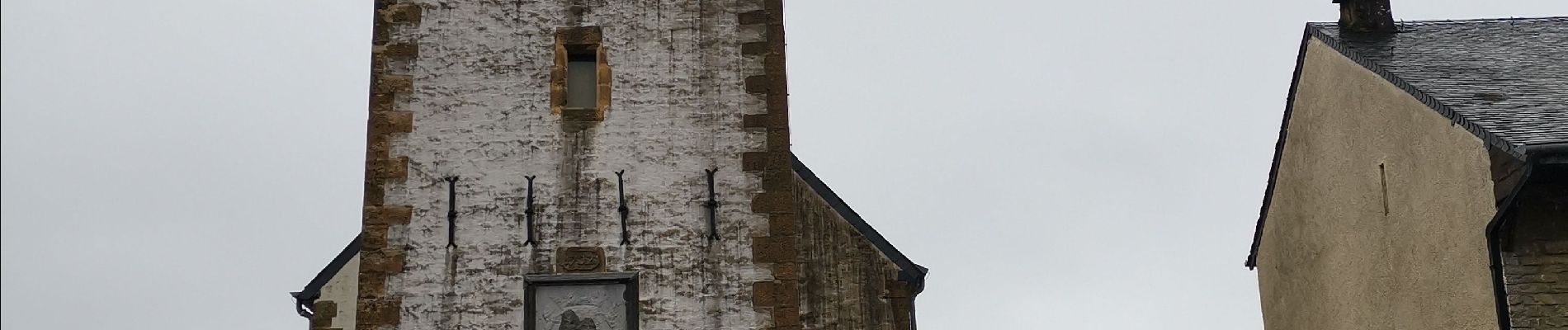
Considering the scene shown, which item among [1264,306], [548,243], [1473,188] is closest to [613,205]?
[548,243]

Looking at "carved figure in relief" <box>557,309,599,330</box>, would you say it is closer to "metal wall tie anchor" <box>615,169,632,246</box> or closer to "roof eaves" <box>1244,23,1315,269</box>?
"metal wall tie anchor" <box>615,169,632,246</box>

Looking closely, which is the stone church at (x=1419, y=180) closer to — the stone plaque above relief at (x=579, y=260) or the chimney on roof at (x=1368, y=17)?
the chimney on roof at (x=1368, y=17)

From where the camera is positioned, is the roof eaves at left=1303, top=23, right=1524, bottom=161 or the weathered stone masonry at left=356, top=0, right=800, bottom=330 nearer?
the roof eaves at left=1303, top=23, right=1524, bottom=161

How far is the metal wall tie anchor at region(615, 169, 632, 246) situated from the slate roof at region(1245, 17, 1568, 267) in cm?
534

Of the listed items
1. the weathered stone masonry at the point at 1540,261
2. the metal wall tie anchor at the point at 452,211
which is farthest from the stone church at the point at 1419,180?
the metal wall tie anchor at the point at 452,211

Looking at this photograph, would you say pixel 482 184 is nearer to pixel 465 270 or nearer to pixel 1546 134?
pixel 465 270

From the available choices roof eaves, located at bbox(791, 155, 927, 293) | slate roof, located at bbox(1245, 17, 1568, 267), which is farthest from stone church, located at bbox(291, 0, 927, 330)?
slate roof, located at bbox(1245, 17, 1568, 267)

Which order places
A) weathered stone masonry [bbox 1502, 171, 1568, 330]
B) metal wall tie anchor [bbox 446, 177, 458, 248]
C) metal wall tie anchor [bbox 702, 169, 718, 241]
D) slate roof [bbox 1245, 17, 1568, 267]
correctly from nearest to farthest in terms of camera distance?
1. weathered stone masonry [bbox 1502, 171, 1568, 330]
2. slate roof [bbox 1245, 17, 1568, 267]
3. metal wall tie anchor [bbox 446, 177, 458, 248]
4. metal wall tie anchor [bbox 702, 169, 718, 241]

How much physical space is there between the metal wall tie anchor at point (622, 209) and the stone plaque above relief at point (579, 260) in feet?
0.64

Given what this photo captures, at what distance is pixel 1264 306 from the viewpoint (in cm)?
1902

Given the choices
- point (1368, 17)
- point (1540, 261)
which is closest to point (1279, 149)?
point (1368, 17)

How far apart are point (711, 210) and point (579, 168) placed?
94 cm

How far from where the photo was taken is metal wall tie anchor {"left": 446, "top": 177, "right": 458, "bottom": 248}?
13125 mm

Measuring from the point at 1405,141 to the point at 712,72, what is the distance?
487 centimetres
